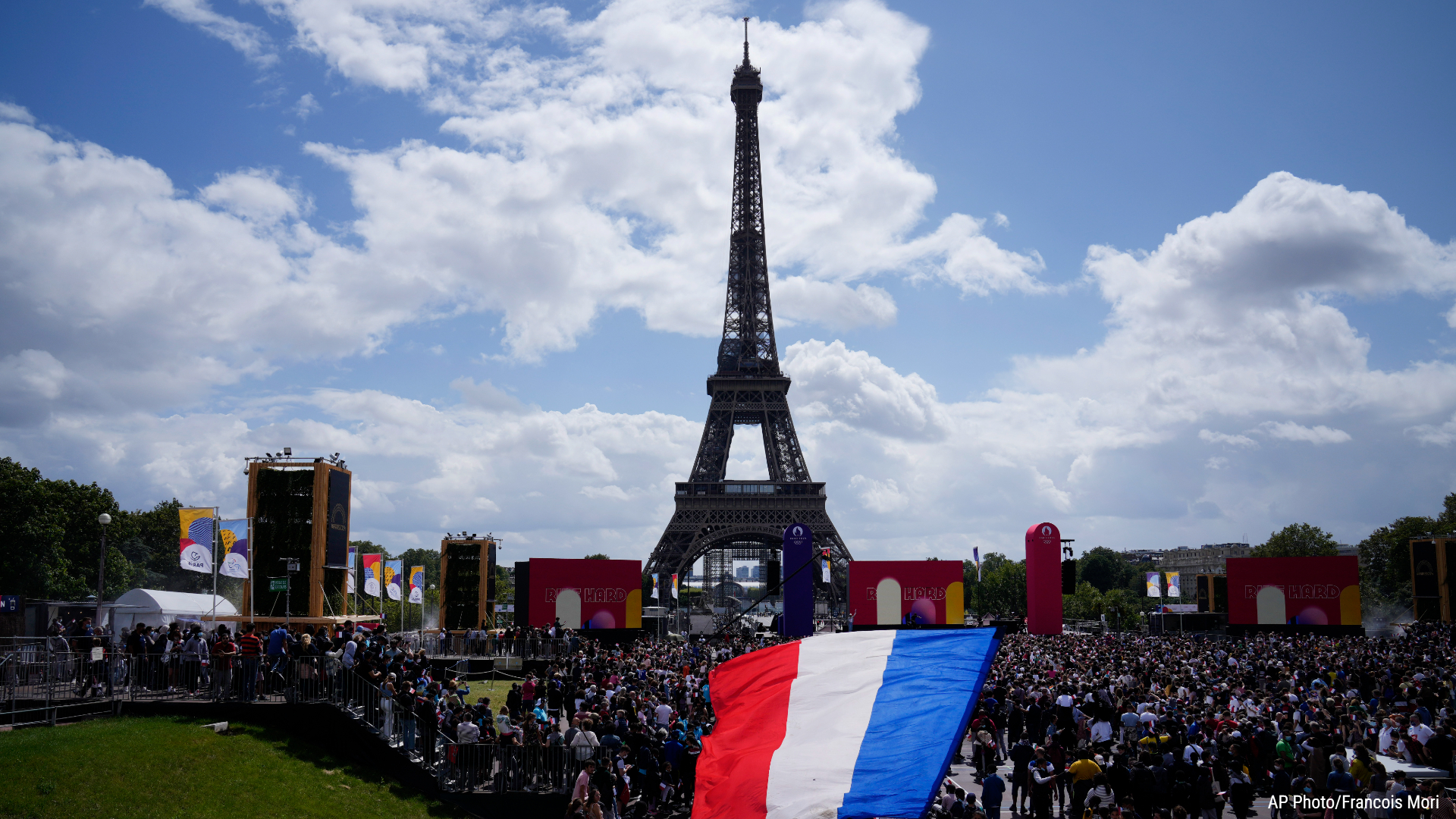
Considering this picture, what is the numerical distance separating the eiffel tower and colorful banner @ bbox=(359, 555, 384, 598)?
2957 cm

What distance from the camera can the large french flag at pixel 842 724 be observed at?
577 cm

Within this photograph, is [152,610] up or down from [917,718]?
down

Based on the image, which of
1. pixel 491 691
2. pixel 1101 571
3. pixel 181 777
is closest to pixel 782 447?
pixel 491 691

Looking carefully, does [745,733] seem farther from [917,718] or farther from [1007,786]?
[1007,786]

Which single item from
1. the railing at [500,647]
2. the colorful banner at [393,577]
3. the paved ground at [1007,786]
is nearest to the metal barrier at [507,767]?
the paved ground at [1007,786]

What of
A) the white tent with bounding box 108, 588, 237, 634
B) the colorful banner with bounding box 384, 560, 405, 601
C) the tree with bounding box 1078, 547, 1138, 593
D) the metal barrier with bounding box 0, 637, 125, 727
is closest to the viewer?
the metal barrier with bounding box 0, 637, 125, 727

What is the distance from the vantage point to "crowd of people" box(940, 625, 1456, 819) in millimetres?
12336

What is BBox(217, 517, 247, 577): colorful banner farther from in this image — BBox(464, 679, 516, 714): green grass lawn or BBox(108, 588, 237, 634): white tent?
BBox(464, 679, 516, 714): green grass lawn

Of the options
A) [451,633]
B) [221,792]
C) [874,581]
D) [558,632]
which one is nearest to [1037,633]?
[874,581]

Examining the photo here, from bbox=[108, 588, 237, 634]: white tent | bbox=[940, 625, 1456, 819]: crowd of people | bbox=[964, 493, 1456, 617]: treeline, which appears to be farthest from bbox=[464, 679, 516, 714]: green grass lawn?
bbox=[964, 493, 1456, 617]: treeline

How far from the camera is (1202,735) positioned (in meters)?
15.2

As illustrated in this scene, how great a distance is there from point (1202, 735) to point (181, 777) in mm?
15963

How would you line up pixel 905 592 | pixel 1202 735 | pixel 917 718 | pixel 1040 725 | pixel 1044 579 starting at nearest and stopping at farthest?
pixel 917 718, pixel 1202 735, pixel 1040 725, pixel 1044 579, pixel 905 592

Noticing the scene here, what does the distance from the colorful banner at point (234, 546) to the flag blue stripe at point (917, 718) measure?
2297 centimetres
